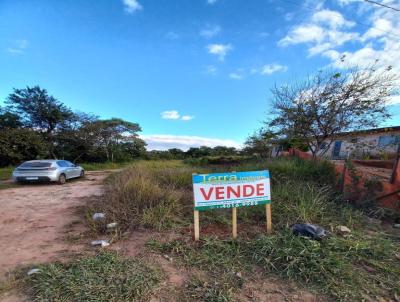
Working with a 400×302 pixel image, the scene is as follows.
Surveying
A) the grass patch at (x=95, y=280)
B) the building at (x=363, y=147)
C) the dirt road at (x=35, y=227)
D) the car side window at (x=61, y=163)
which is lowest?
the dirt road at (x=35, y=227)

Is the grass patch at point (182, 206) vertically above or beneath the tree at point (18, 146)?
beneath

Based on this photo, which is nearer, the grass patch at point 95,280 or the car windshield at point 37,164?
the grass patch at point 95,280

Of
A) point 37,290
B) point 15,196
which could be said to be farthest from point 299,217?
point 15,196

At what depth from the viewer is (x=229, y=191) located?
12.6 feet

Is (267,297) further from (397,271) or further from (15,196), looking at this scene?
(15,196)

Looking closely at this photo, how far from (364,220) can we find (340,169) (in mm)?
1969

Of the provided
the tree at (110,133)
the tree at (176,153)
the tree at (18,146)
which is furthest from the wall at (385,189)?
the tree at (176,153)

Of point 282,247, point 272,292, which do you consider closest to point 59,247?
point 272,292

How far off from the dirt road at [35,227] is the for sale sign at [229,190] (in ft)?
6.45

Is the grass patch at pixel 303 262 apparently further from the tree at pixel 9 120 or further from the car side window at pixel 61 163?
the tree at pixel 9 120

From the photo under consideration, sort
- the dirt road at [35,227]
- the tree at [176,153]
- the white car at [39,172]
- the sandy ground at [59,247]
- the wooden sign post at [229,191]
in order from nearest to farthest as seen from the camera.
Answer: the sandy ground at [59,247] < the dirt road at [35,227] < the wooden sign post at [229,191] < the white car at [39,172] < the tree at [176,153]

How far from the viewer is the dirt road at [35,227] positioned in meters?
3.42

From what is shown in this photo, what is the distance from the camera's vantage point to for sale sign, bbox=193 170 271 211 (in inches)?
148

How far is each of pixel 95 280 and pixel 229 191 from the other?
2.10 m
